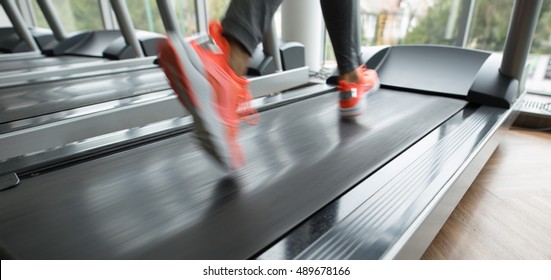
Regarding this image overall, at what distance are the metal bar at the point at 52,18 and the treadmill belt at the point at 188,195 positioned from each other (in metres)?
2.64

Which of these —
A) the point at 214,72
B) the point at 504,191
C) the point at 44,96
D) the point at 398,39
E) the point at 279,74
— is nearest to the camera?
the point at 214,72

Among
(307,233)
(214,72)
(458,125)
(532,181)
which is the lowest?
(532,181)

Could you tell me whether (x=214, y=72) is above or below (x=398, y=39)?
above

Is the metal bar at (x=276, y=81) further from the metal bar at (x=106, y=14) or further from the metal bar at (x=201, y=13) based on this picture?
the metal bar at (x=106, y=14)

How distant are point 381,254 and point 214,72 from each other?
535mm

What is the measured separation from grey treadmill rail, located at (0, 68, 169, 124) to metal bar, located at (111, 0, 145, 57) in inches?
16.9

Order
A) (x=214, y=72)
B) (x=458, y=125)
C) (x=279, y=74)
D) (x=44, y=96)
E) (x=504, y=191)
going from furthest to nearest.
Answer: (x=279, y=74)
(x=44, y=96)
(x=458, y=125)
(x=504, y=191)
(x=214, y=72)

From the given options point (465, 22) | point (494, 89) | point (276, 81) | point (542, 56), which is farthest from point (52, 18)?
point (542, 56)

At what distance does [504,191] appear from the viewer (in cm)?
117

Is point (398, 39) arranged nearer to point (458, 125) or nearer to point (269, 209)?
point (458, 125)

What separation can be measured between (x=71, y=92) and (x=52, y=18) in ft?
5.91

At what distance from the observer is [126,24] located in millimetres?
2387

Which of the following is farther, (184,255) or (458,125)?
(458,125)

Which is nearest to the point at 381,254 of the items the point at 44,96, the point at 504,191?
the point at 504,191
